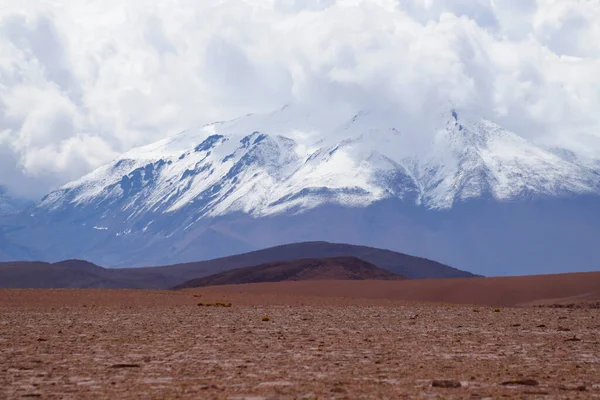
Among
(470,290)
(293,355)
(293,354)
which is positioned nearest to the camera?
(293,355)

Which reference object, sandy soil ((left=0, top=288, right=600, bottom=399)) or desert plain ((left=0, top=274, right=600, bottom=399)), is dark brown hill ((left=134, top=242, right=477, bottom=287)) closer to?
desert plain ((left=0, top=274, right=600, bottom=399))

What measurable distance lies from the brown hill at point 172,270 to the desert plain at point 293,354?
91.0 metres

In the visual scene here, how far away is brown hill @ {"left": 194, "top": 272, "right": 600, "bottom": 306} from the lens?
55.3 metres

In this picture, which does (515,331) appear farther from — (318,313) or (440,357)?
(318,313)

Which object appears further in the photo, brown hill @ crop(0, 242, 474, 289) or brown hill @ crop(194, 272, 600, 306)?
brown hill @ crop(0, 242, 474, 289)

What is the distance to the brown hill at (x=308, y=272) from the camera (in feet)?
317

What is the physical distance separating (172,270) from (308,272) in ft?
184

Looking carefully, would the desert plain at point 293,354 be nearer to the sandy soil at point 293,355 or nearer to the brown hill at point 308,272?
the sandy soil at point 293,355

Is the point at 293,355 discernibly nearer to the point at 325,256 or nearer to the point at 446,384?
the point at 446,384

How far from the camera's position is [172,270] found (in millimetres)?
151500

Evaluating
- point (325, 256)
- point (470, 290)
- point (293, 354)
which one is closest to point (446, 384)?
point (293, 354)

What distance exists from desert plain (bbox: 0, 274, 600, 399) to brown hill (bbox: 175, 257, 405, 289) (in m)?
59.6

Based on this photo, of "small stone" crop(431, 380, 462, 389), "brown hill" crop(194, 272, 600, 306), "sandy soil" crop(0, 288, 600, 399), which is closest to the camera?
"sandy soil" crop(0, 288, 600, 399)

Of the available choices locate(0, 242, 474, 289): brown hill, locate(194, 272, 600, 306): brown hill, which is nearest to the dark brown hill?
locate(0, 242, 474, 289): brown hill
